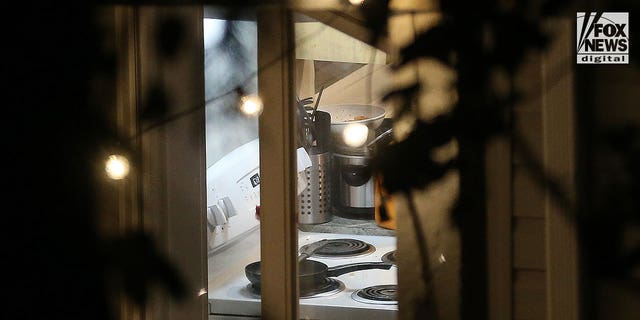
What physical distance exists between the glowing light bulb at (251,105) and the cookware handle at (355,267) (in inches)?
14.1

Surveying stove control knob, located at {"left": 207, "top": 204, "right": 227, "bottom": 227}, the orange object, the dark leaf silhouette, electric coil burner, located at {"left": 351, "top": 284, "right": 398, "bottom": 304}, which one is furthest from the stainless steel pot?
the dark leaf silhouette

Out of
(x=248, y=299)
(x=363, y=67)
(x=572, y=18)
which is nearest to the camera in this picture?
(x=572, y=18)

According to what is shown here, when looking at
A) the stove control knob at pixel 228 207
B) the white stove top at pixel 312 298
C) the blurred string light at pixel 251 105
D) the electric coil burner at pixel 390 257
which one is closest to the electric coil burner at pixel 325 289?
the white stove top at pixel 312 298

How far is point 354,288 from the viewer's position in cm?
181

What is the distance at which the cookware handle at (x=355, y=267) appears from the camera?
1778mm

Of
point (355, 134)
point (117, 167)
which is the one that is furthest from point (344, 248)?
point (117, 167)

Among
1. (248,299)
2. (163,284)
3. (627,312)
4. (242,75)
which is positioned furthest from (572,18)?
(163,284)

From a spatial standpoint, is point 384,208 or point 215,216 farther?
point 215,216

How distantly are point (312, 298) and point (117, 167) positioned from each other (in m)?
0.49

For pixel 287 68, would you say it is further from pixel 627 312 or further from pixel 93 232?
pixel 627 312

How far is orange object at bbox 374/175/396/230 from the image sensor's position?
1.76 m

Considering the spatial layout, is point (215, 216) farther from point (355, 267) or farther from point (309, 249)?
point (355, 267)

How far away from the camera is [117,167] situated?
1888 mm

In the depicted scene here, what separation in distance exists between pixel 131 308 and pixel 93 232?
0.60ft
